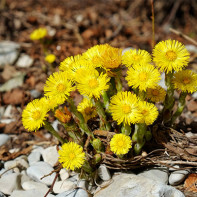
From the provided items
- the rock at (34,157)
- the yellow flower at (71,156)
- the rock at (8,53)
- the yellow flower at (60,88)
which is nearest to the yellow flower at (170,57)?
the yellow flower at (60,88)

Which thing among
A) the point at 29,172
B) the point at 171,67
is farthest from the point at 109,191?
the point at 171,67

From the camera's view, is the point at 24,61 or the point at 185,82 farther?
the point at 24,61

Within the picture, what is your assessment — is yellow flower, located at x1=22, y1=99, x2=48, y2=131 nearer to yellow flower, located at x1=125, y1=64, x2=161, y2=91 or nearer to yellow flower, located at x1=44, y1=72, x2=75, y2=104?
yellow flower, located at x1=44, y1=72, x2=75, y2=104

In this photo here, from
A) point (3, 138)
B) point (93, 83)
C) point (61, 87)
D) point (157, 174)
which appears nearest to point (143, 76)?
point (93, 83)

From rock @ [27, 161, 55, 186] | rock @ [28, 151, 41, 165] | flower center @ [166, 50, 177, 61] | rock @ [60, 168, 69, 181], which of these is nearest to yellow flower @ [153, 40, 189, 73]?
flower center @ [166, 50, 177, 61]

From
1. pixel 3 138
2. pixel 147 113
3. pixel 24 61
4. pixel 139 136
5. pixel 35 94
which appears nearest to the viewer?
pixel 147 113

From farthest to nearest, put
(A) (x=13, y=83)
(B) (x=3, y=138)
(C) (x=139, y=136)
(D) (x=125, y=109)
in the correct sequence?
(A) (x=13, y=83) < (B) (x=3, y=138) < (C) (x=139, y=136) < (D) (x=125, y=109)

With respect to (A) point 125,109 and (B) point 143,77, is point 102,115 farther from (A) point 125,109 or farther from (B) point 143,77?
(B) point 143,77
